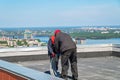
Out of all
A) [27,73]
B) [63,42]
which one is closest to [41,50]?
[63,42]

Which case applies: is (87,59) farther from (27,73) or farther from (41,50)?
(27,73)

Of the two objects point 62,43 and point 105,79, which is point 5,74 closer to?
point 62,43

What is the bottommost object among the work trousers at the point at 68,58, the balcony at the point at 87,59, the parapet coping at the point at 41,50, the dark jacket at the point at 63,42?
the balcony at the point at 87,59

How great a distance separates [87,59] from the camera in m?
16.6

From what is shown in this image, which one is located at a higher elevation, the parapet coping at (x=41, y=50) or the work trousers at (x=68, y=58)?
the work trousers at (x=68, y=58)

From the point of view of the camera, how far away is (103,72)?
38.8 ft

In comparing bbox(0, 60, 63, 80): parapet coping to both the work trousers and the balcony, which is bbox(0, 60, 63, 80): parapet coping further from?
the balcony

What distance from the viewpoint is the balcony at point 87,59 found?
11.6 metres

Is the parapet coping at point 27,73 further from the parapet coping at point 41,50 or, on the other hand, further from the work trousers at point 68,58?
the parapet coping at point 41,50

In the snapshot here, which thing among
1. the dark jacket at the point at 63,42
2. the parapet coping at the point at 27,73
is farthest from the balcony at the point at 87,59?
the parapet coping at the point at 27,73

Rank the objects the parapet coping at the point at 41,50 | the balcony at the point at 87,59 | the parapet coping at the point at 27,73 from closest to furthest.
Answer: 1. the parapet coping at the point at 27,73
2. the balcony at the point at 87,59
3. the parapet coping at the point at 41,50

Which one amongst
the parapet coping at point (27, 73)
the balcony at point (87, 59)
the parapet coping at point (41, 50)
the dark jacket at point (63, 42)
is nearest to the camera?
the parapet coping at point (27, 73)

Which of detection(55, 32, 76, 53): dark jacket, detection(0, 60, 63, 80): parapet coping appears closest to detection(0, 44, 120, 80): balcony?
detection(55, 32, 76, 53): dark jacket

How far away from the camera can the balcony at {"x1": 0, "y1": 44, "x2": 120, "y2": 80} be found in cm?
1161
